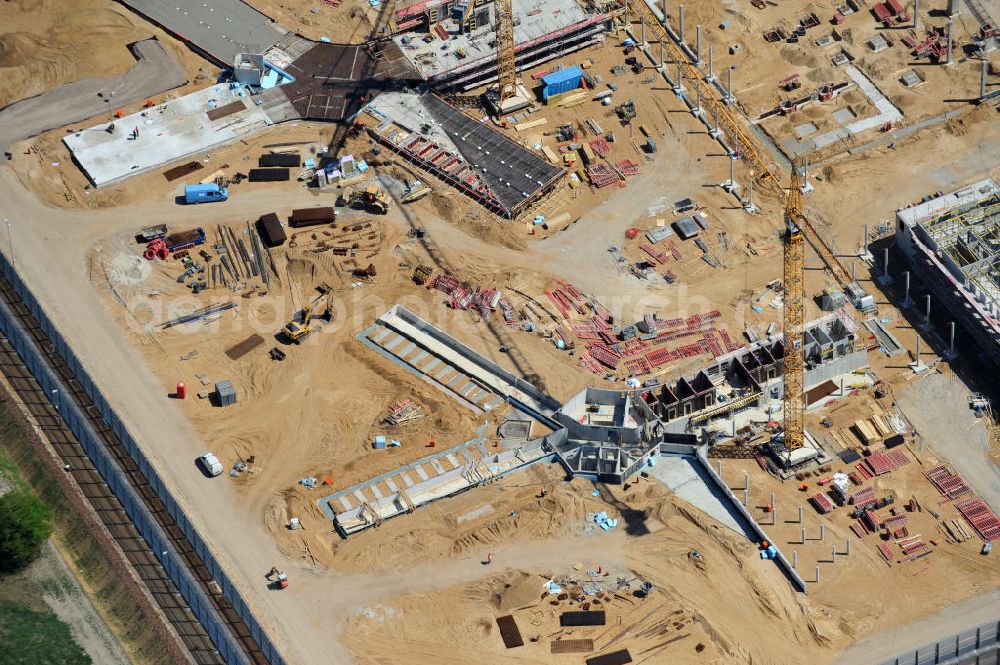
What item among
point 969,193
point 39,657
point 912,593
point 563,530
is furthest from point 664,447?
point 39,657

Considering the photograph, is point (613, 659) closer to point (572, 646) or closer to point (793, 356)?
point (572, 646)

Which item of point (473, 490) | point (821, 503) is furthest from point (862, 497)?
point (473, 490)

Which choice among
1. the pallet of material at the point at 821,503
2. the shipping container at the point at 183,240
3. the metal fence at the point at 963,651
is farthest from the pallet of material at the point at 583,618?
the shipping container at the point at 183,240

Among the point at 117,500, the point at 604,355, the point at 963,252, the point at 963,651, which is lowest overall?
the point at 963,651

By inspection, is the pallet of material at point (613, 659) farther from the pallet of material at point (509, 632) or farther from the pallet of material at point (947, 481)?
the pallet of material at point (947, 481)

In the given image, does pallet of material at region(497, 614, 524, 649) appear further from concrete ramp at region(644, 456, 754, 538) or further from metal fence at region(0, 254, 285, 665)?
concrete ramp at region(644, 456, 754, 538)

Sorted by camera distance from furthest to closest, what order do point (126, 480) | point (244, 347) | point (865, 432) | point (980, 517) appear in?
point (244, 347)
point (865, 432)
point (126, 480)
point (980, 517)

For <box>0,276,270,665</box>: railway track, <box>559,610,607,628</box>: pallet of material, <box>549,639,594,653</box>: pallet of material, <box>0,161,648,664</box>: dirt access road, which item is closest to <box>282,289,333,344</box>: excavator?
<box>0,161,648,664</box>: dirt access road
